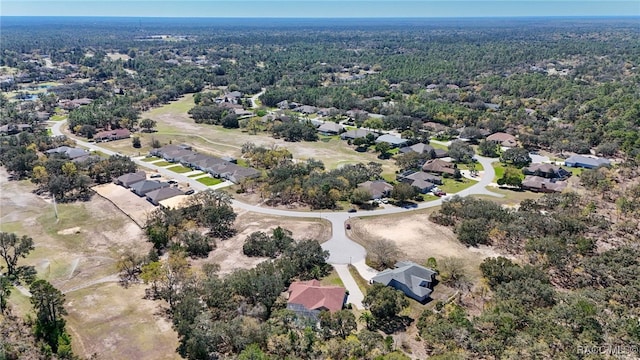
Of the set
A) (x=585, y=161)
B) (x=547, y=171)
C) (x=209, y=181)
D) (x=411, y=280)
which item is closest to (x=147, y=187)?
(x=209, y=181)

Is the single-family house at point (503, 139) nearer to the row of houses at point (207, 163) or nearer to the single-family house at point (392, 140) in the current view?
the single-family house at point (392, 140)

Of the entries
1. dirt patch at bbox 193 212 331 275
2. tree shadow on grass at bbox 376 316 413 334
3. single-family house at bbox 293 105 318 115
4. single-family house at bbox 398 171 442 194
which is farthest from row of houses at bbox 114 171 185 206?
single-family house at bbox 293 105 318 115

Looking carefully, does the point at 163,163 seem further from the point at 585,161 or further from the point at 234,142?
the point at 585,161

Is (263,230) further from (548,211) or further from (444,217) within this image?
(548,211)

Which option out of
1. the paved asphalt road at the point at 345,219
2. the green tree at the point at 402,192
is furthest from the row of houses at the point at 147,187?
the green tree at the point at 402,192

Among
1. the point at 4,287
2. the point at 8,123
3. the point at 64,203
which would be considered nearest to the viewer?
the point at 4,287

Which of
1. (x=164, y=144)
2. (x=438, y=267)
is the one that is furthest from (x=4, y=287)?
(x=164, y=144)
